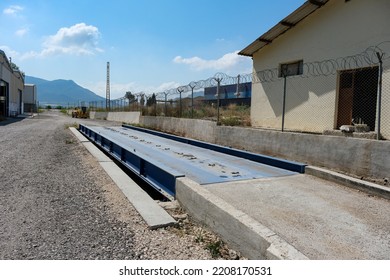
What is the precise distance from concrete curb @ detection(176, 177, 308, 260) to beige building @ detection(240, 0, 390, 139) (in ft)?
17.5

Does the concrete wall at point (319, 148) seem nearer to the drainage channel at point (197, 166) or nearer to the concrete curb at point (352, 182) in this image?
the concrete curb at point (352, 182)

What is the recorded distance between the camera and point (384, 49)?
8.94m

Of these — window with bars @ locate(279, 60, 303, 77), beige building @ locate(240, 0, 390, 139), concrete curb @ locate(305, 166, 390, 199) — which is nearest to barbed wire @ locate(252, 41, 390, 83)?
beige building @ locate(240, 0, 390, 139)

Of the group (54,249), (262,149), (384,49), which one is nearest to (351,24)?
(384,49)

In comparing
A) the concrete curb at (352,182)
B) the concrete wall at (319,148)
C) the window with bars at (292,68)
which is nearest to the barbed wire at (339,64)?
the window with bars at (292,68)

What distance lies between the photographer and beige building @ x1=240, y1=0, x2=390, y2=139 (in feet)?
30.3

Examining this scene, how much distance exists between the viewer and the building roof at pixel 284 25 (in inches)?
428

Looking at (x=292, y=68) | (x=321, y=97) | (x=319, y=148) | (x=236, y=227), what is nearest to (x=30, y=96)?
(x=292, y=68)

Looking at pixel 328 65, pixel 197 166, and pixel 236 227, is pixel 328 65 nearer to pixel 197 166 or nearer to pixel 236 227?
pixel 197 166

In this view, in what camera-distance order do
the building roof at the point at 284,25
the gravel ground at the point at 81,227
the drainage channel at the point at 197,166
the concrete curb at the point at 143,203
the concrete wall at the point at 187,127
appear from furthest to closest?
the concrete wall at the point at 187,127
the building roof at the point at 284,25
the drainage channel at the point at 197,166
the concrete curb at the point at 143,203
the gravel ground at the point at 81,227

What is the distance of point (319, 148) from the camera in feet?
22.4

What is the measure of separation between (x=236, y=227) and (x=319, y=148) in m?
4.25

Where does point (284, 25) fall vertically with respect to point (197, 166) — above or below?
above
